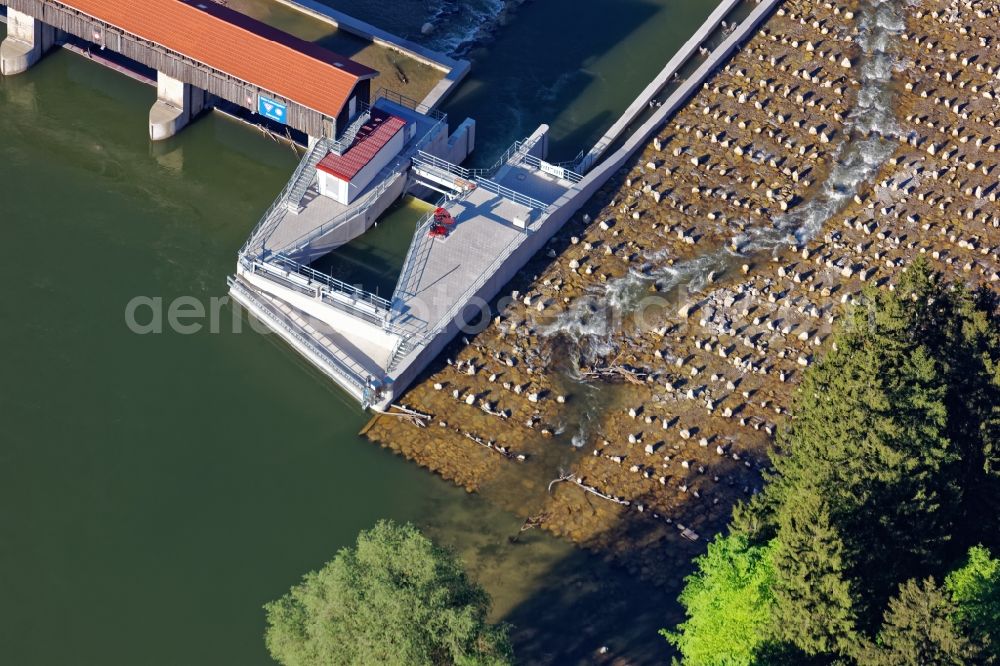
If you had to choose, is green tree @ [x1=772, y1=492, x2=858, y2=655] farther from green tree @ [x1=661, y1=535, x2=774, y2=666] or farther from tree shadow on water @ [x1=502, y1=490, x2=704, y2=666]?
tree shadow on water @ [x1=502, y1=490, x2=704, y2=666]

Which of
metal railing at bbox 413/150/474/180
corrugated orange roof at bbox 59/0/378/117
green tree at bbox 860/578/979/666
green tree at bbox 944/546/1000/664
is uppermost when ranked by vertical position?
green tree at bbox 860/578/979/666

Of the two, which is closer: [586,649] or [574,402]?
[586,649]

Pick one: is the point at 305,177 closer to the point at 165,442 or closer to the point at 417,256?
the point at 417,256

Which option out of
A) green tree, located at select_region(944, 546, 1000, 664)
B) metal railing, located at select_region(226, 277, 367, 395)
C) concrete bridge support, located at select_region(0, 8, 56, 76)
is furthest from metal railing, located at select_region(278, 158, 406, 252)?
green tree, located at select_region(944, 546, 1000, 664)

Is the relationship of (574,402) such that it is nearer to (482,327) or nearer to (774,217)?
(482,327)

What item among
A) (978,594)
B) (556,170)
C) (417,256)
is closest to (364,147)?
(417,256)

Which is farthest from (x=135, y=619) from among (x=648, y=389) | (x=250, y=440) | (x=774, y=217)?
(x=774, y=217)
